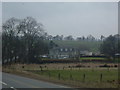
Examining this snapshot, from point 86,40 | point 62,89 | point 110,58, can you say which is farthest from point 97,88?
point 86,40

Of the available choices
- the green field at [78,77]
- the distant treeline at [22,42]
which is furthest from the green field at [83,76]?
the distant treeline at [22,42]

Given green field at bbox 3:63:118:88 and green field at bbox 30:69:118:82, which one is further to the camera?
green field at bbox 30:69:118:82

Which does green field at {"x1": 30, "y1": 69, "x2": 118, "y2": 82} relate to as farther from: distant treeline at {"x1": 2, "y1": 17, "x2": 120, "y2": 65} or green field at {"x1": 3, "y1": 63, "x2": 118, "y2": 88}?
distant treeline at {"x1": 2, "y1": 17, "x2": 120, "y2": 65}

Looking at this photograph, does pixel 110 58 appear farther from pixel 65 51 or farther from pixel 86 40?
pixel 86 40

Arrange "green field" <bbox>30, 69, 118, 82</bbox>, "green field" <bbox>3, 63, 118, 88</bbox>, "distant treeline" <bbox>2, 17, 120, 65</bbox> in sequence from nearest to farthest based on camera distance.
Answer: "green field" <bbox>3, 63, 118, 88</bbox> < "green field" <bbox>30, 69, 118, 82</bbox> < "distant treeline" <bbox>2, 17, 120, 65</bbox>

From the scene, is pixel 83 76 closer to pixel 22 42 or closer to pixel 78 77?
pixel 78 77

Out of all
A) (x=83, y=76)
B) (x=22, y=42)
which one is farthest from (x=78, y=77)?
(x=22, y=42)

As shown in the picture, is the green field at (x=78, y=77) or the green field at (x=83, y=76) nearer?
the green field at (x=78, y=77)

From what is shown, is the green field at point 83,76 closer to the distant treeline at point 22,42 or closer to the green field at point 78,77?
the green field at point 78,77

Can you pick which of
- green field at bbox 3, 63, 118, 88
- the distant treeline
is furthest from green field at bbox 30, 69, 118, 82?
the distant treeline

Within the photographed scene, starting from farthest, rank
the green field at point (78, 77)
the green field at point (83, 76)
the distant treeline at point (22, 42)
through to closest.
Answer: the distant treeline at point (22, 42) < the green field at point (83, 76) < the green field at point (78, 77)

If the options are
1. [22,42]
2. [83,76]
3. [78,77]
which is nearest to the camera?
[78,77]

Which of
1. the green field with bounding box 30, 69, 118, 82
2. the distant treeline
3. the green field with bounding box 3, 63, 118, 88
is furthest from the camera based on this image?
the distant treeline

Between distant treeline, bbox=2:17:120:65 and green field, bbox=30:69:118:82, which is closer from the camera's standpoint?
green field, bbox=30:69:118:82
